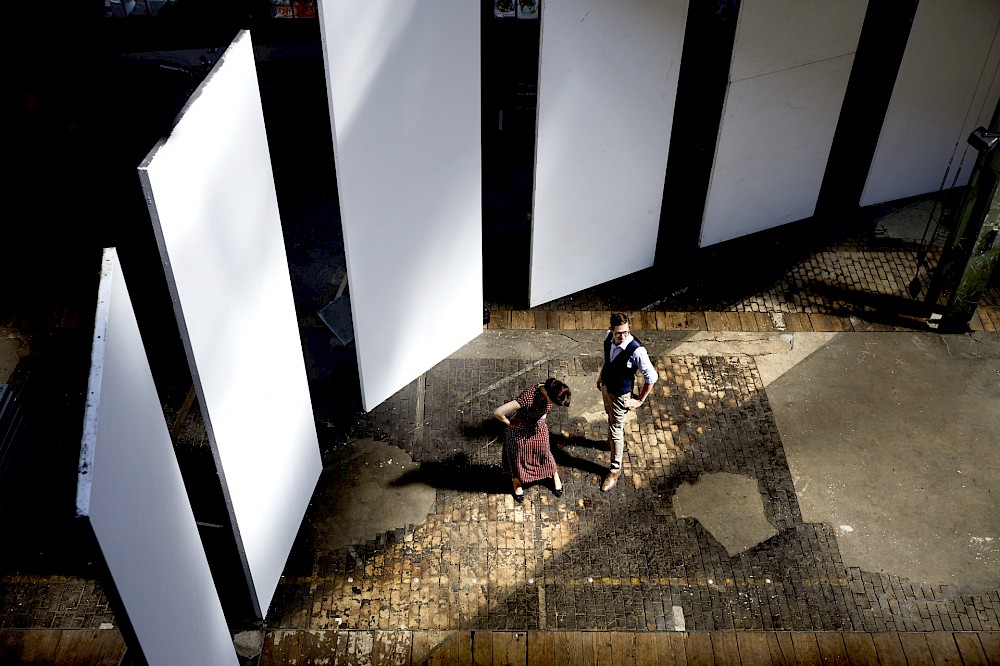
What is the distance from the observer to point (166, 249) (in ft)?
13.1

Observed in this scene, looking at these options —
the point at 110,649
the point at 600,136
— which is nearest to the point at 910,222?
the point at 600,136

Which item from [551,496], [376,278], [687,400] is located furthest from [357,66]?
[687,400]

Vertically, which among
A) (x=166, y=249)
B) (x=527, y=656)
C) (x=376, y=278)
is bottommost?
(x=527, y=656)

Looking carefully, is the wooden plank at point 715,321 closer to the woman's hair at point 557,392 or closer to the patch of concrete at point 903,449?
the patch of concrete at point 903,449

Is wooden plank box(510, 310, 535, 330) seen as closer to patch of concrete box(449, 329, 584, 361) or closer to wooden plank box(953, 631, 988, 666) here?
patch of concrete box(449, 329, 584, 361)

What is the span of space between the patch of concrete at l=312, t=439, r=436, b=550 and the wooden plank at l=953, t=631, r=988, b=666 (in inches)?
146

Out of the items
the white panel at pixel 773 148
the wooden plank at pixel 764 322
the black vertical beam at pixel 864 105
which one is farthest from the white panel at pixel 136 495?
the black vertical beam at pixel 864 105

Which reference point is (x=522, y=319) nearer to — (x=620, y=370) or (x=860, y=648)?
(x=620, y=370)

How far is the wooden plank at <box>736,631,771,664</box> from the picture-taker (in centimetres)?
573

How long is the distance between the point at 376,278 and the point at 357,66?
162 centimetres

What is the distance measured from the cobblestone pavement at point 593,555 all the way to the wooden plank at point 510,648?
0.06 metres

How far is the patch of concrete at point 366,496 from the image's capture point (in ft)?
21.2

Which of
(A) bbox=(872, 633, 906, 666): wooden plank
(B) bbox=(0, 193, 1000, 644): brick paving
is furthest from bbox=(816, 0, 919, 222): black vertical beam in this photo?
(A) bbox=(872, 633, 906, 666): wooden plank

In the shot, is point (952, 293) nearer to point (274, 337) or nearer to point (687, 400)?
point (687, 400)
